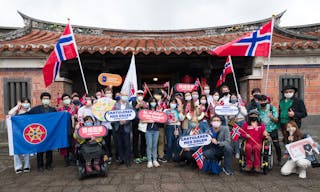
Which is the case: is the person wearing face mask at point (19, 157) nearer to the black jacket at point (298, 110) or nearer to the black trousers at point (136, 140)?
the black trousers at point (136, 140)

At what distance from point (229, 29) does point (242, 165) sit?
739cm

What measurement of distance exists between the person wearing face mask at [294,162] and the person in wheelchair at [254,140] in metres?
0.51

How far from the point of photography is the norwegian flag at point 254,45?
512 centimetres

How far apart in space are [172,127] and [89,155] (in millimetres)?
1914

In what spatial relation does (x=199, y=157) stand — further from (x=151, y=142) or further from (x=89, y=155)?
(x=89, y=155)

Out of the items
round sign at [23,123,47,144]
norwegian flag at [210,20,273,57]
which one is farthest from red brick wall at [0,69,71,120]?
norwegian flag at [210,20,273,57]

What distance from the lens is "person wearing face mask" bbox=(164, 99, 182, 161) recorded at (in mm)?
4770

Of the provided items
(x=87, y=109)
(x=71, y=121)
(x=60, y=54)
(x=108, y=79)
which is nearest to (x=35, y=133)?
(x=71, y=121)

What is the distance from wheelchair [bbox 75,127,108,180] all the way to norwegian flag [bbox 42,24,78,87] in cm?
214

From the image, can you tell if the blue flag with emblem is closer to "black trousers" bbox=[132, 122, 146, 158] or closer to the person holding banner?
"black trousers" bbox=[132, 122, 146, 158]

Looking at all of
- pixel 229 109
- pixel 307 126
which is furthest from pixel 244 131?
pixel 307 126

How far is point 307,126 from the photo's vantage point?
7.25 meters

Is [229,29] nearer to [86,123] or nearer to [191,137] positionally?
[191,137]

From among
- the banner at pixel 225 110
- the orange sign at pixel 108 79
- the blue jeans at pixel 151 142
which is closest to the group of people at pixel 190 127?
the blue jeans at pixel 151 142
